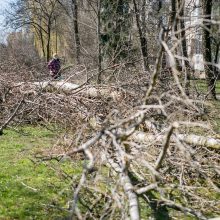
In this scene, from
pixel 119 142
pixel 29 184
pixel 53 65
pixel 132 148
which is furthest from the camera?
pixel 53 65

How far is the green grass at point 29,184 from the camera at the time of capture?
233 inches

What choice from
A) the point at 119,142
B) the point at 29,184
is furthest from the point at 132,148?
the point at 29,184

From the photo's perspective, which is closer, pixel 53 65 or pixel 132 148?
pixel 132 148

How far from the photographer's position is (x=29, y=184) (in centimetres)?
699

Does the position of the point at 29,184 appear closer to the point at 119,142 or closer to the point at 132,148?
the point at 132,148

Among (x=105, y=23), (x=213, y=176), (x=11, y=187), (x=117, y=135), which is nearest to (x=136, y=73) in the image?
(x=213, y=176)

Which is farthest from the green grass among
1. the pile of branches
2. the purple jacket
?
the purple jacket

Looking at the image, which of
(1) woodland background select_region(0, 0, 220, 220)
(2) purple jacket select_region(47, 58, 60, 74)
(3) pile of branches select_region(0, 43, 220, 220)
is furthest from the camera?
(2) purple jacket select_region(47, 58, 60, 74)

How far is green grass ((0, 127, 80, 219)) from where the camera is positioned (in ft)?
19.4

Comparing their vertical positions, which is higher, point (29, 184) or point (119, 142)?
point (119, 142)

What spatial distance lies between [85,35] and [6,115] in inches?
844

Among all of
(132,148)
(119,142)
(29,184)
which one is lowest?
(29,184)

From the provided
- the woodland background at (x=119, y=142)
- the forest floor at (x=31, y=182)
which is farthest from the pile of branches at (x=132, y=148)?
the forest floor at (x=31, y=182)

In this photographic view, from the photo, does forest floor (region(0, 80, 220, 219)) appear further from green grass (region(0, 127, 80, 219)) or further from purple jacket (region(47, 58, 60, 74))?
purple jacket (region(47, 58, 60, 74))
